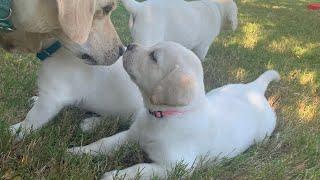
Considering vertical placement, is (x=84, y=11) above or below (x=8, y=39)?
above

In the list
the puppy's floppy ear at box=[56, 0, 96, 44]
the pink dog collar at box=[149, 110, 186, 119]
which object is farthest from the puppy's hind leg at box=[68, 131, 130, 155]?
the puppy's floppy ear at box=[56, 0, 96, 44]

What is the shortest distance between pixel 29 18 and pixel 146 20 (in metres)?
2.30

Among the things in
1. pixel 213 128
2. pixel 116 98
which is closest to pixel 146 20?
pixel 116 98

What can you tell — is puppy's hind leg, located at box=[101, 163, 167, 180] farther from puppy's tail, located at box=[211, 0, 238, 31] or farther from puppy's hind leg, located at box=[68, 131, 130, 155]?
puppy's tail, located at box=[211, 0, 238, 31]

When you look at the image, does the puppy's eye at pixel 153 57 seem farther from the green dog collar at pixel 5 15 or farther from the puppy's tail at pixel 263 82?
the puppy's tail at pixel 263 82

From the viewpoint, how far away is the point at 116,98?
14.3ft

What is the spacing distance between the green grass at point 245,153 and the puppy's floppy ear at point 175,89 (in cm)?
41

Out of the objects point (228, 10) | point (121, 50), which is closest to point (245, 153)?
point (121, 50)

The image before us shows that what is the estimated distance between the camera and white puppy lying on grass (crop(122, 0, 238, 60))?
564 centimetres

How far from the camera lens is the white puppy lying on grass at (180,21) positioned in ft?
18.5

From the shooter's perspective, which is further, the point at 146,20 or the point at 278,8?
the point at 278,8

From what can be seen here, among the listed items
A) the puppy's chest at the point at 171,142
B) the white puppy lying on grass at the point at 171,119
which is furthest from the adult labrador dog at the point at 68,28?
the puppy's chest at the point at 171,142

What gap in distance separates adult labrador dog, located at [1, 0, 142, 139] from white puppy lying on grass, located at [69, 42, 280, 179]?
25cm

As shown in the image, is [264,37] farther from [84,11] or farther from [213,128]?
[84,11]
